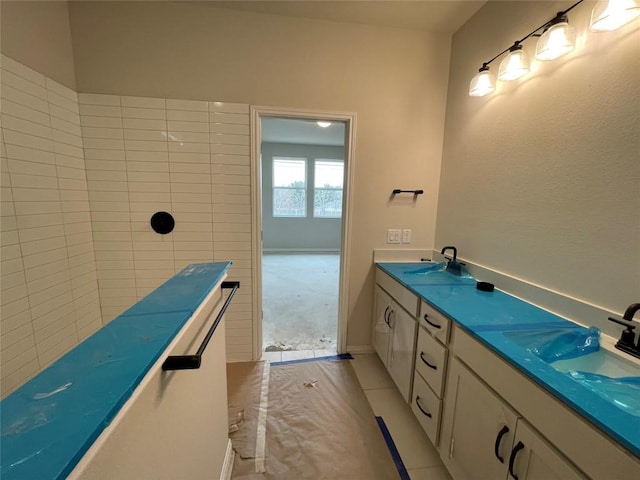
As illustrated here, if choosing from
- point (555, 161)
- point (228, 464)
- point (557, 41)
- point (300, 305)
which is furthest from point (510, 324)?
point (300, 305)

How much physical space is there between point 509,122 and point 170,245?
2.49 m

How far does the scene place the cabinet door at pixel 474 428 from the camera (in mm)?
1010

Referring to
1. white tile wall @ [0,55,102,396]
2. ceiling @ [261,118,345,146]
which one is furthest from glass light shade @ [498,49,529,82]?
ceiling @ [261,118,345,146]

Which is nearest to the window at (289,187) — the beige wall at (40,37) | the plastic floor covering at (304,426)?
the beige wall at (40,37)

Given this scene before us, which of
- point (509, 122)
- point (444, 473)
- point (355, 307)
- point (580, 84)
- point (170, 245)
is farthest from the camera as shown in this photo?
point (355, 307)

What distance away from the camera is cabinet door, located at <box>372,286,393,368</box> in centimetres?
205

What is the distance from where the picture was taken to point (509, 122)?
5.28 ft

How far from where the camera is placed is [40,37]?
1600 millimetres

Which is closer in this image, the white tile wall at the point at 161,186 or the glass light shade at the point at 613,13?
the glass light shade at the point at 613,13

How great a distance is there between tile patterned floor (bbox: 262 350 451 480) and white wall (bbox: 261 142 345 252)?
4.30m

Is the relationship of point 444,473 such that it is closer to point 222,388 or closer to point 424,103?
point 222,388

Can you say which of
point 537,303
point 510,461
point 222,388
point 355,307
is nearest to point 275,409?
point 222,388

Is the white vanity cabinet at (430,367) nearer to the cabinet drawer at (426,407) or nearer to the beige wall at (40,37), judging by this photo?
the cabinet drawer at (426,407)

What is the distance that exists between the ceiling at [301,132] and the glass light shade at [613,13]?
11.2 feet
